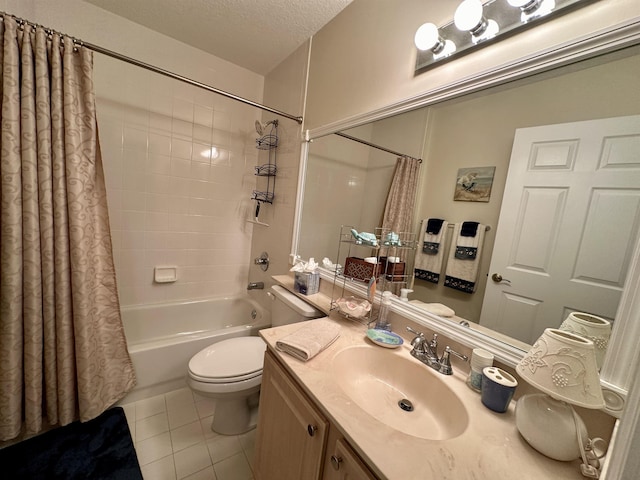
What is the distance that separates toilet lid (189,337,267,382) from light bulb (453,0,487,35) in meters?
1.70

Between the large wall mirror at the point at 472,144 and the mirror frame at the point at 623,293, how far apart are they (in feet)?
0.10

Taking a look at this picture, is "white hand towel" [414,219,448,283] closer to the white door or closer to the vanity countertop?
the white door

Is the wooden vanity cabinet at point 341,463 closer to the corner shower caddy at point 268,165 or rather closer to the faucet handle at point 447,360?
the faucet handle at point 447,360

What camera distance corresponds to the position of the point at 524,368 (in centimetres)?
59

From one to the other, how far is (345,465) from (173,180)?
2.12 metres

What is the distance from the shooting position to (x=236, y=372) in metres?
1.28

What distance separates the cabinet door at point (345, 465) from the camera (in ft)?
1.78

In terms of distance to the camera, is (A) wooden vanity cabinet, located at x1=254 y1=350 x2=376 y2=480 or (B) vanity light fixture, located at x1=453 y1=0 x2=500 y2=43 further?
(B) vanity light fixture, located at x1=453 y1=0 x2=500 y2=43

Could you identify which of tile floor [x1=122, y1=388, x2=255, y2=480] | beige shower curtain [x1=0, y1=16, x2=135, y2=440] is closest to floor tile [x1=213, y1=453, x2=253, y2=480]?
tile floor [x1=122, y1=388, x2=255, y2=480]

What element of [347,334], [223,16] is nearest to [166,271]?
[347,334]

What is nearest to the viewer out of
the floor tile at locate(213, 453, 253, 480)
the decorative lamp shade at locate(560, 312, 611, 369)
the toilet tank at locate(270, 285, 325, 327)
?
the decorative lamp shade at locate(560, 312, 611, 369)

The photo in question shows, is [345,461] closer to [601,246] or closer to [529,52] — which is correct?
[601,246]

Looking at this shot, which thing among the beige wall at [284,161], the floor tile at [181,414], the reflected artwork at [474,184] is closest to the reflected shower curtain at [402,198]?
the reflected artwork at [474,184]

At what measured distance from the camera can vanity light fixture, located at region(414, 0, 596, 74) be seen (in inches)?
27.6
